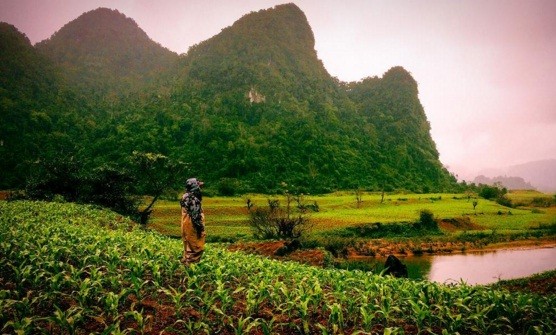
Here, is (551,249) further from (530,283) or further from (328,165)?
(328,165)

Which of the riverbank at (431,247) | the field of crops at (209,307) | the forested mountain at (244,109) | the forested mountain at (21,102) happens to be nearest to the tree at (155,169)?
the riverbank at (431,247)

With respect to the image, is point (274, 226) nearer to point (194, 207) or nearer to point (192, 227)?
point (192, 227)

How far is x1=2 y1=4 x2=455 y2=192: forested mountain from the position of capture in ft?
234

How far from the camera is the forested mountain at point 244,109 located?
71438 mm

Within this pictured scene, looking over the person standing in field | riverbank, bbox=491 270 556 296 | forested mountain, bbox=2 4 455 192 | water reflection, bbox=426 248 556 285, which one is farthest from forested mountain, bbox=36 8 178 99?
the person standing in field

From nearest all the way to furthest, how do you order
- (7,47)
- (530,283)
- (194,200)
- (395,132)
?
(194,200) → (530,283) → (7,47) → (395,132)

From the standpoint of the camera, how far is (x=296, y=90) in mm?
114500

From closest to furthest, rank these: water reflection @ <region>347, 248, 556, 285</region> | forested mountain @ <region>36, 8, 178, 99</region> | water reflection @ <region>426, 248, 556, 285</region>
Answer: water reflection @ <region>347, 248, 556, 285</region> → water reflection @ <region>426, 248, 556, 285</region> → forested mountain @ <region>36, 8, 178, 99</region>

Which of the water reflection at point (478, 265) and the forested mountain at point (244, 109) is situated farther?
the forested mountain at point (244, 109)

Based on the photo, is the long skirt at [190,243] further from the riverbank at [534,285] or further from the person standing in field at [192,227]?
the riverbank at [534,285]

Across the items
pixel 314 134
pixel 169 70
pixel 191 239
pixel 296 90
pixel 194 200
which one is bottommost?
pixel 191 239

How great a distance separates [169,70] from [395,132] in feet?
286

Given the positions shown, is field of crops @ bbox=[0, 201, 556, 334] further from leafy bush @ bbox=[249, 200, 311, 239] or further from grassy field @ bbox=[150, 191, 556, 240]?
grassy field @ bbox=[150, 191, 556, 240]

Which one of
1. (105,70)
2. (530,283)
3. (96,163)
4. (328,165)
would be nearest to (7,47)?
(105,70)
